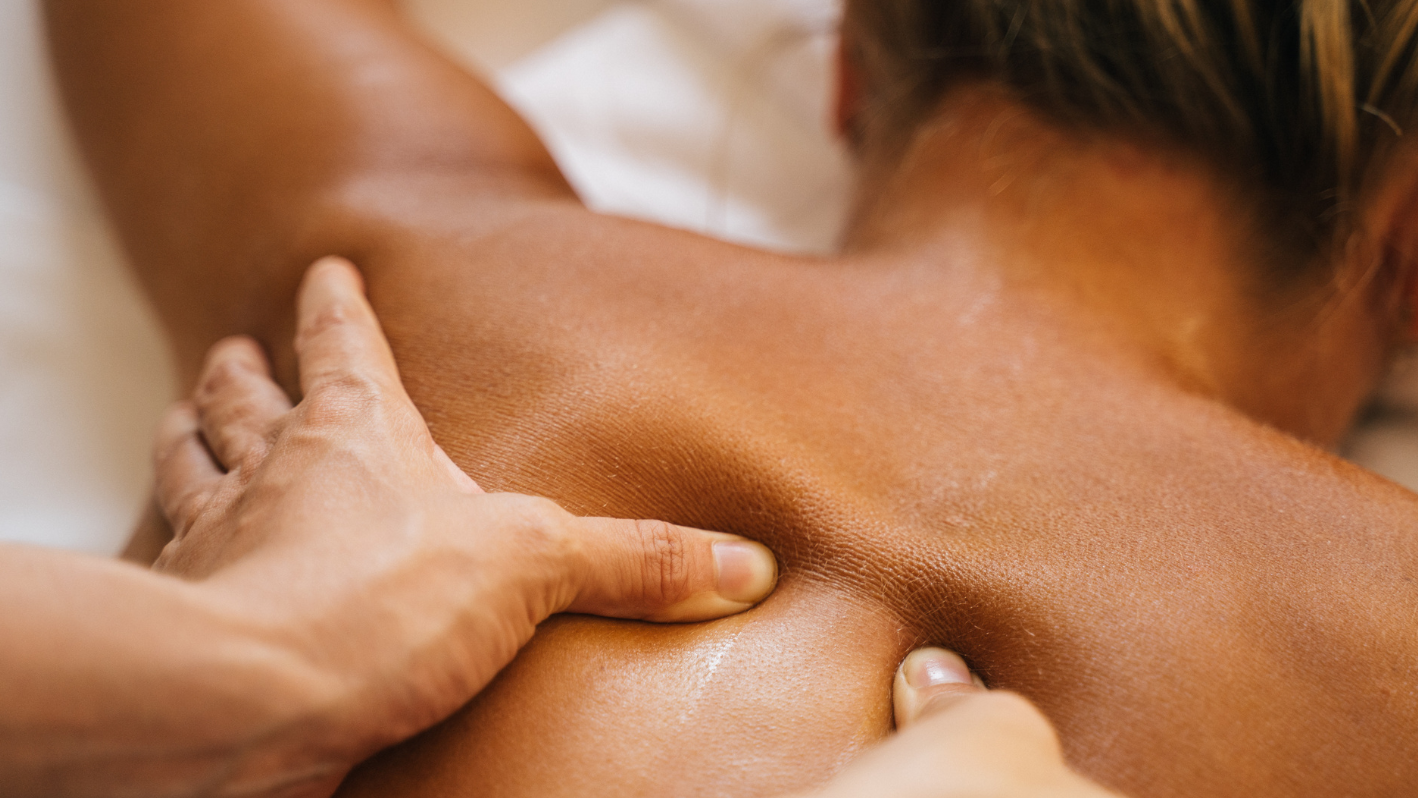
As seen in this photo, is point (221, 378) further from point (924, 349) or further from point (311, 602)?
point (924, 349)

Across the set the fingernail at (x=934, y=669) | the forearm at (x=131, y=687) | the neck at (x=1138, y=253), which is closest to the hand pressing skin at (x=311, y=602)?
the forearm at (x=131, y=687)

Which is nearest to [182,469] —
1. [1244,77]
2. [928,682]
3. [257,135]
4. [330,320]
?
[330,320]

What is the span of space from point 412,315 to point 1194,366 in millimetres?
690

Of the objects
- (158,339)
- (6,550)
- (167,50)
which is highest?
(167,50)

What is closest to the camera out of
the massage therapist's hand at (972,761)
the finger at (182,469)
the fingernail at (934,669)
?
the massage therapist's hand at (972,761)

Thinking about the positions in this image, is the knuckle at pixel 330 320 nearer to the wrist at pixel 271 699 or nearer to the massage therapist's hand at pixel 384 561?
the massage therapist's hand at pixel 384 561

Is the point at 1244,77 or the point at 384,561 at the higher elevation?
the point at 1244,77

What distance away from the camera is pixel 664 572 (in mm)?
601

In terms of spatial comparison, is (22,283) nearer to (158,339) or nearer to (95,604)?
(158,339)

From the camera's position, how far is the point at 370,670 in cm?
49

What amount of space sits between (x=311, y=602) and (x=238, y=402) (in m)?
0.33

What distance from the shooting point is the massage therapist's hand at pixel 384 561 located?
1.60ft

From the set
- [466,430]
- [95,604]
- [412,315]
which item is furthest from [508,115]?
[95,604]

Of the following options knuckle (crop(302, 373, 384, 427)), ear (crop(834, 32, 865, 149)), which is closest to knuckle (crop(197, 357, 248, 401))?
knuckle (crop(302, 373, 384, 427))
